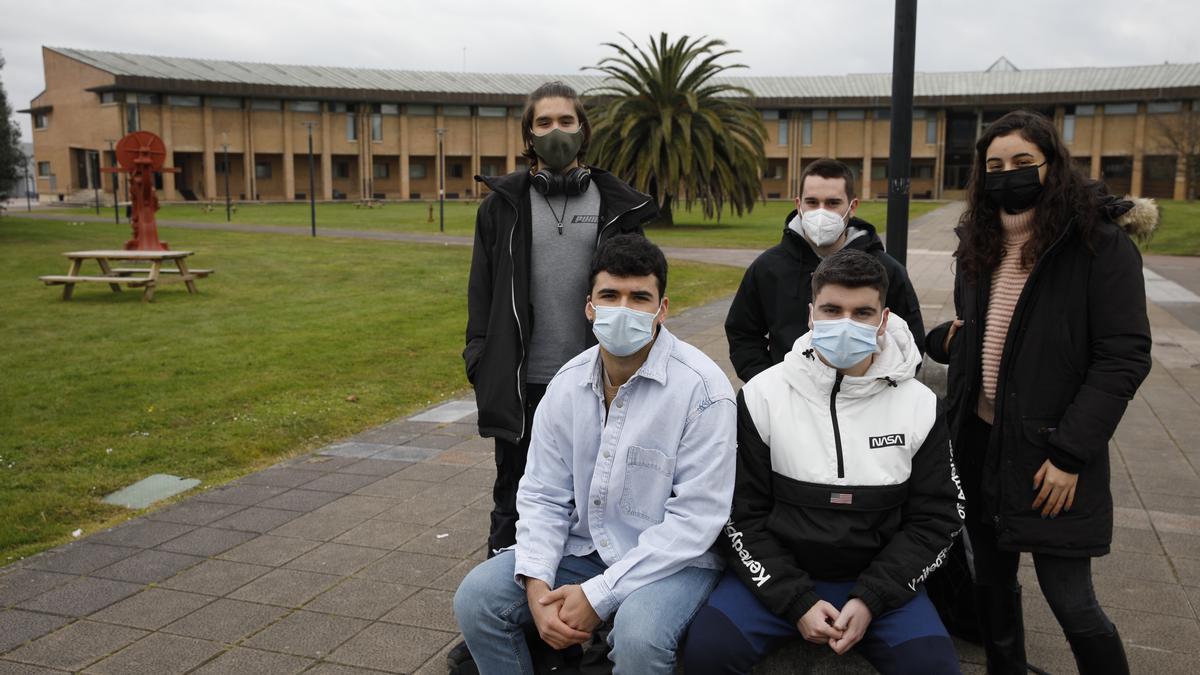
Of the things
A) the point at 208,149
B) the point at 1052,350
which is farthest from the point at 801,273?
the point at 208,149

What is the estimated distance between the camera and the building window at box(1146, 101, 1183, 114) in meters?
66.4

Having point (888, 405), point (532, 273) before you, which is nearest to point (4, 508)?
point (532, 273)

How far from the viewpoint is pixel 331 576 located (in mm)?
4801

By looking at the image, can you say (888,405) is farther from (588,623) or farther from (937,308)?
(937,308)

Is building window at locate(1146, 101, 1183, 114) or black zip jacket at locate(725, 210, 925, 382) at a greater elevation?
building window at locate(1146, 101, 1183, 114)

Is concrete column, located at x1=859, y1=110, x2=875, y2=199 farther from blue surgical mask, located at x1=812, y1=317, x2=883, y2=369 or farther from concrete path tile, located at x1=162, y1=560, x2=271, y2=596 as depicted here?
blue surgical mask, located at x1=812, y1=317, x2=883, y2=369

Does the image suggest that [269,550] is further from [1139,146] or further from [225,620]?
[1139,146]

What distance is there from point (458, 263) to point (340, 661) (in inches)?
774

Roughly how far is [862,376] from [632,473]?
2.60 feet

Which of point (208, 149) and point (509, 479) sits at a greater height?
point (208, 149)

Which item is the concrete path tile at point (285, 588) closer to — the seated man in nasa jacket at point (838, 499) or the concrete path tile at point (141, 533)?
the concrete path tile at point (141, 533)

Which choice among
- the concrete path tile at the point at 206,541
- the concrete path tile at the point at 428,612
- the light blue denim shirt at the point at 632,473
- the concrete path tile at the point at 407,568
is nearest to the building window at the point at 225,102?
the concrete path tile at the point at 206,541

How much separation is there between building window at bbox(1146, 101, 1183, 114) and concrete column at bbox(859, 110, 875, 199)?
59.5ft

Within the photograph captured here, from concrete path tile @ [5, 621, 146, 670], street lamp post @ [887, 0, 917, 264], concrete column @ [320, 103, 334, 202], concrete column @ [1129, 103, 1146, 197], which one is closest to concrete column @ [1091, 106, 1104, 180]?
concrete column @ [1129, 103, 1146, 197]
